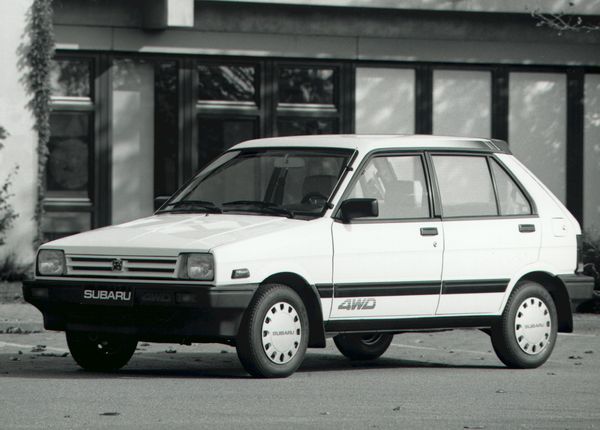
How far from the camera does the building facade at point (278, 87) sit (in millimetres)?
22297

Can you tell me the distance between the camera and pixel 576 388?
34.9ft

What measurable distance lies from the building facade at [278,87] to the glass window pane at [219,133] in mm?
29

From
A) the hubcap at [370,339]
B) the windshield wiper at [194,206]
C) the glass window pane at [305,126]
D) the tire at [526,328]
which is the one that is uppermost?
the glass window pane at [305,126]

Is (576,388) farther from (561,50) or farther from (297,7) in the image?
(561,50)

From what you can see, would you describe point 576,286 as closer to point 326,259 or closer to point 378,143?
point 378,143

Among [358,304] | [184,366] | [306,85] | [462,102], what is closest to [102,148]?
[306,85]

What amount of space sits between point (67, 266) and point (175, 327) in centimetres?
102

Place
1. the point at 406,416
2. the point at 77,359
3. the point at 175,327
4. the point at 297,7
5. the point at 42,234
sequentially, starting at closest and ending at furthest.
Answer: the point at 406,416 → the point at 175,327 → the point at 77,359 → the point at 42,234 → the point at 297,7

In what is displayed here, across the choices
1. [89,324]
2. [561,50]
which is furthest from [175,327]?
[561,50]

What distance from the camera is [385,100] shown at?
79.3ft

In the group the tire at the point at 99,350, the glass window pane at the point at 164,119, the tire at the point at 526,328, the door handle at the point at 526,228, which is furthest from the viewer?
the glass window pane at the point at 164,119

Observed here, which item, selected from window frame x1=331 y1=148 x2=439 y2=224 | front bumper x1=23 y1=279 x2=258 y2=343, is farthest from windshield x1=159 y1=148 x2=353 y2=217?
front bumper x1=23 y1=279 x2=258 y2=343

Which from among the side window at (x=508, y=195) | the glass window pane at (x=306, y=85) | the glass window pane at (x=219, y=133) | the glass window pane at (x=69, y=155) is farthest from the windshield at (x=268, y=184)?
the glass window pane at (x=306, y=85)

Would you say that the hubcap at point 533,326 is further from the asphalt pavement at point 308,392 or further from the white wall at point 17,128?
the white wall at point 17,128
